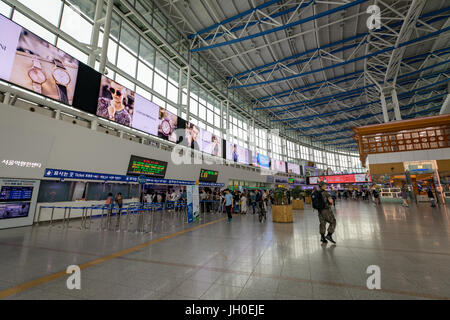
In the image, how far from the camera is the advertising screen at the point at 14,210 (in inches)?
276

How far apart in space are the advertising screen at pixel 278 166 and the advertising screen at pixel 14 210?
26.8m

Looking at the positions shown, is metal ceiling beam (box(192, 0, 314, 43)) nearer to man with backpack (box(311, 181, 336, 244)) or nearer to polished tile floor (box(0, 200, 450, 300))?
man with backpack (box(311, 181, 336, 244))

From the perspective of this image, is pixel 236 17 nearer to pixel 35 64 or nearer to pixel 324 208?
pixel 35 64

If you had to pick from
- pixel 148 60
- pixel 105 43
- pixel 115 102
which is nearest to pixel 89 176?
pixel 115 102

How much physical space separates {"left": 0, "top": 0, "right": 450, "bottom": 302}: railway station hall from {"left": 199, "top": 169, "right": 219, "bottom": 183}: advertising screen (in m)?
0.15

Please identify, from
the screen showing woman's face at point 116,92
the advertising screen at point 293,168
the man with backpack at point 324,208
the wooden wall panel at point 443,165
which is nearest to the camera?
the man with backpack at point 324,208

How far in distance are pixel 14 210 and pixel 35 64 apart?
5651 mm

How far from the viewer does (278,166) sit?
31.0 m

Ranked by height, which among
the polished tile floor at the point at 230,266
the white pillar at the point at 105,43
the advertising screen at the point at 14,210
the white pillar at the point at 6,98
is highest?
the white pillar at the point at 105,43

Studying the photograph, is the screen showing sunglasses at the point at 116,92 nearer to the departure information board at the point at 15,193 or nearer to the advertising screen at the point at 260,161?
the departure information board at the point at 15,193

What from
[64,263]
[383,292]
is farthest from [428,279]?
[64,263]

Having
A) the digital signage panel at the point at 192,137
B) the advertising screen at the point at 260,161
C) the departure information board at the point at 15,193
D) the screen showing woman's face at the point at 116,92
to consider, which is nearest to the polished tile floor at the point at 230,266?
the departure information board at the point at 15,193

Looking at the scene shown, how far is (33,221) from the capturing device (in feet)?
26.4

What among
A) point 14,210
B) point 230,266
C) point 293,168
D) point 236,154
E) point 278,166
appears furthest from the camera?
point 293,168
